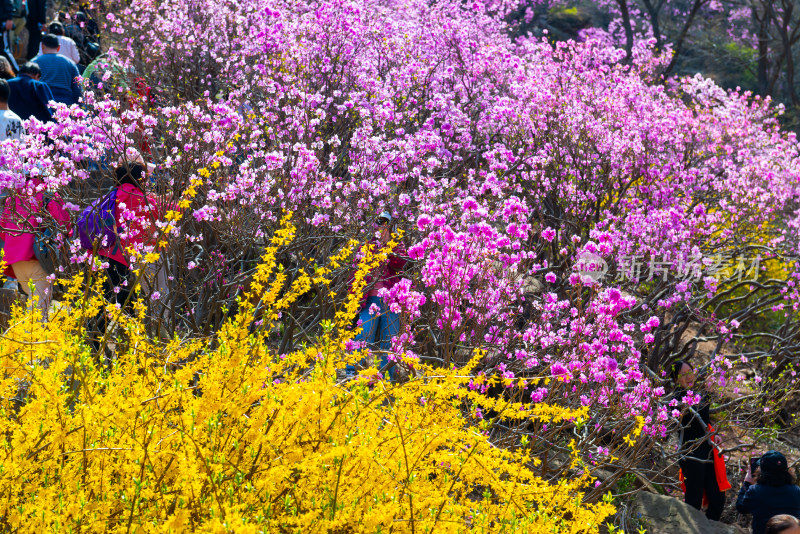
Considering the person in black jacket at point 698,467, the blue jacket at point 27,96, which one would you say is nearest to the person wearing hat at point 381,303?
the person in black jacket at point 698,467

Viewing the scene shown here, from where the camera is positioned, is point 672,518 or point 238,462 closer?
point 238,462

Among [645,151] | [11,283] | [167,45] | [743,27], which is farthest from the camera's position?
[743,27]

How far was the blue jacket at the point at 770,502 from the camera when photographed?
541 centimetres

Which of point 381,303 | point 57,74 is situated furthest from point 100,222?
point 57,74

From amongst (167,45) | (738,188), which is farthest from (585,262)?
(167,45)

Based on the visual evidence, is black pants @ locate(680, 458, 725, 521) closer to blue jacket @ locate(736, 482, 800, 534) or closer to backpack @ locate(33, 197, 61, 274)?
blue jacket @ locate(736, 482, 800, 534)

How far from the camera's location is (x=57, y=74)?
28.5 ft

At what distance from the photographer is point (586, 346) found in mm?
5289

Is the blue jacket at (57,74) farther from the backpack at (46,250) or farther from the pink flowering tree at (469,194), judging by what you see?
the backpack at (46,250)

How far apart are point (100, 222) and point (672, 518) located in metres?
4.83

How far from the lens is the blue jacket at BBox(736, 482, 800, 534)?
5.41 meters

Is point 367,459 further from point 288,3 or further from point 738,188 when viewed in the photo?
point 288,3

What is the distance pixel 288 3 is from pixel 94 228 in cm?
584

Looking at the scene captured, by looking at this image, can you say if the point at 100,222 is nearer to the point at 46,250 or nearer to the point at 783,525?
the point at 46,250
